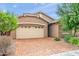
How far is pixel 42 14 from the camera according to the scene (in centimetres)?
283

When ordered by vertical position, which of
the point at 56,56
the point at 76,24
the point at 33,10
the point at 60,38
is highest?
the point at 33,10

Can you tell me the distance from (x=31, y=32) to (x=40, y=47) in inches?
8.6

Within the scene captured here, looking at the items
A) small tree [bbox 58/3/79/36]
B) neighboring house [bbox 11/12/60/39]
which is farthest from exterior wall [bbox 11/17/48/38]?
small tree [bbox 58/3/79/36]

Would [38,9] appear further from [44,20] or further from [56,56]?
[56,56]

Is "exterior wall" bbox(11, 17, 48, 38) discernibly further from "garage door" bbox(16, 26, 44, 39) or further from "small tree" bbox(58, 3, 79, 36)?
"small tree" bbox(58, 3, 79, 36)

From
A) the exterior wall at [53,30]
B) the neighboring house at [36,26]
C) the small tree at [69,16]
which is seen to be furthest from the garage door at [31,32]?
the small tree at [69,16]

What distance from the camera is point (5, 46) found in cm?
Answer: 273

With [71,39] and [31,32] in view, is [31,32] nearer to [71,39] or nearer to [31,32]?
[31,32]

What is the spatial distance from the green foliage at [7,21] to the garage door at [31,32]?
0.42 feet

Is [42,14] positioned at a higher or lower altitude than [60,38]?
higher

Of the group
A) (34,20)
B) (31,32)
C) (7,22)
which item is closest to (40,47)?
(31,32)

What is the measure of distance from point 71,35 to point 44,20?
1.24 ft

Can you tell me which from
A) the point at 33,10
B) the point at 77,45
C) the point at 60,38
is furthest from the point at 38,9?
the point at 77,45

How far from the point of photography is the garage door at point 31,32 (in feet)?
9.29
